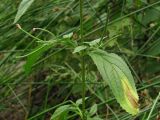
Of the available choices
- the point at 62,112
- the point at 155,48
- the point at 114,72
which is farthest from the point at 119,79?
the point at 155,48

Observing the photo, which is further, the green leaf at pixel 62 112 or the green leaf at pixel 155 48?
the green leaf at pixel 155 48

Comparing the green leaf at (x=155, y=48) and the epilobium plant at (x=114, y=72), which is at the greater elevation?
the epilobium plant at (x=114, y=72)

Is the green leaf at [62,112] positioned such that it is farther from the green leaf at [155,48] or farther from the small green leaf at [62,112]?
the green leaf at [155,48]

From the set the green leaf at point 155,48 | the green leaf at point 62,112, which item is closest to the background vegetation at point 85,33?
the green leaf at point 155,48

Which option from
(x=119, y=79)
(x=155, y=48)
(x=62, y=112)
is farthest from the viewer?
(x=155, y=48)

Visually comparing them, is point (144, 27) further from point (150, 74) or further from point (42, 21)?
point (42, 21)

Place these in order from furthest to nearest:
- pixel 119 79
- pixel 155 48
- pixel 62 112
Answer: pixel 155 48, pixel 62 112, pixel 119 79

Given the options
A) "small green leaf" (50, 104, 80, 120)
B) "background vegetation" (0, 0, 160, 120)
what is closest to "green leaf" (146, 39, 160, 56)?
"background vegetation" (0, 0, 160, 120)

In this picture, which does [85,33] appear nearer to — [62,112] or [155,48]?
[155,48]

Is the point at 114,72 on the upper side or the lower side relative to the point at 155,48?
upper
